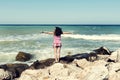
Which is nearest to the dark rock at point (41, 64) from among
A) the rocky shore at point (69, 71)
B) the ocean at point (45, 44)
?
the rocky shore at point (69, 71)

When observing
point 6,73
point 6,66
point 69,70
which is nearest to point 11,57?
point 6,66

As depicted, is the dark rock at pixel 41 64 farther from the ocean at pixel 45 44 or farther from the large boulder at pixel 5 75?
the ocean at pixel 45 44

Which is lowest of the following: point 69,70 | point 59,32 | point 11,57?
point 11,57

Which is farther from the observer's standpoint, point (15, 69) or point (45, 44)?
point (45, 44)

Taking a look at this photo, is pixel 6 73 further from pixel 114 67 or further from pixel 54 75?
pixel 114 67

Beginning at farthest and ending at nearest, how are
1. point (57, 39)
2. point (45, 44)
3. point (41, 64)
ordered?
point (45, 44) → point (41, 64) → point (57, 39)

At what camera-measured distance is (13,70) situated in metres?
14.1

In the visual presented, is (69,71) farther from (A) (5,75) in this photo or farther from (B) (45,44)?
(B) (45,44)

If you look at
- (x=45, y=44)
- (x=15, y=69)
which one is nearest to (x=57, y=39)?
(x=15, y=69)

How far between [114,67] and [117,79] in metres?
1.24

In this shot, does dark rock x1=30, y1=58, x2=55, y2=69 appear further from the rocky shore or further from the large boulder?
the large boulder

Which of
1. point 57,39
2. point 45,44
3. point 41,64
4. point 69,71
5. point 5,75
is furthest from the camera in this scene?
point 45,44

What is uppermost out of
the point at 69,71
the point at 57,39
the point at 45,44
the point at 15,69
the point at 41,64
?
the point at 57,39

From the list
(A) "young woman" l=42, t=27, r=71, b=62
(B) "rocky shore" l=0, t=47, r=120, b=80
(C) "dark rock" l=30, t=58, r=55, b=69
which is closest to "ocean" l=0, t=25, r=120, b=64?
(A) "young woman" l=42, t=27, r=71, b=62
